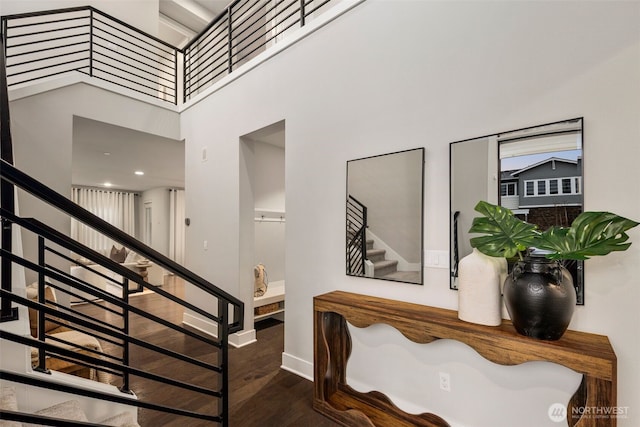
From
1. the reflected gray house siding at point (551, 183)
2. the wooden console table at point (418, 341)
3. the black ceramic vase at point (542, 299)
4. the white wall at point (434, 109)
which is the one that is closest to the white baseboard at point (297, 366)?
the white wall at point (434, 109)

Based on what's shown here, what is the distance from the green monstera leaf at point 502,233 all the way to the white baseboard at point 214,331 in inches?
108

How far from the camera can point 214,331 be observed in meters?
3.62

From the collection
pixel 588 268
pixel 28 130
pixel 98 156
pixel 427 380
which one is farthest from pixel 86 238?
pixel 588 268

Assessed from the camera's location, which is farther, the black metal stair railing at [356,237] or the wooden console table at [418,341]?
the black metal stair railing at [356,237]

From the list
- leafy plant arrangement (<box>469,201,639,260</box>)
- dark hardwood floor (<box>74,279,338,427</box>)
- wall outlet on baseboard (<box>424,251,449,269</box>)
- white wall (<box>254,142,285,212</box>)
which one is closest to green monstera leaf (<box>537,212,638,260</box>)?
leafy plant arrangement (<box>469,201,639,260</box>)

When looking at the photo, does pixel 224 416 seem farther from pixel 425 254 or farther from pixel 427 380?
pixel 425 254

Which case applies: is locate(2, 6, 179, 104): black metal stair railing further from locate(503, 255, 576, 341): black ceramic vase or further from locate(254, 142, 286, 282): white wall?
locate(503, 255, 576, 341): black ceramic vase

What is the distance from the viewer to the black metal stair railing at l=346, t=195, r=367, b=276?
225cm

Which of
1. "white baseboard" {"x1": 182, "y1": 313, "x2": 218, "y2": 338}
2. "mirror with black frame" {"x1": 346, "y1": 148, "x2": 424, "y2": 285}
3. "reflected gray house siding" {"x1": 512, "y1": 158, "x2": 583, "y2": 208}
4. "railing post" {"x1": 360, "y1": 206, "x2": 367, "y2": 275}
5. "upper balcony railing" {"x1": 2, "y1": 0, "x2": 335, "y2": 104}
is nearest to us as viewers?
"reflected gray house siding" {"x1": 512, "y1": 158, "x2": 583, "y2": 208}

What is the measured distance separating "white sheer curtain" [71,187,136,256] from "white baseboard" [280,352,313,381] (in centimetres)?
786

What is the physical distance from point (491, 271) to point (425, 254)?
442 mm

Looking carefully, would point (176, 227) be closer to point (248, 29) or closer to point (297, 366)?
point (248, 29)

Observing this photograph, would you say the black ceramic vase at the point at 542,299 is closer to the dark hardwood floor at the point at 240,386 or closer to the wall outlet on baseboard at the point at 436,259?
the wall outlet on baseboard at the point at 436,259

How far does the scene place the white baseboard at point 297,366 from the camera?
2580 mm
